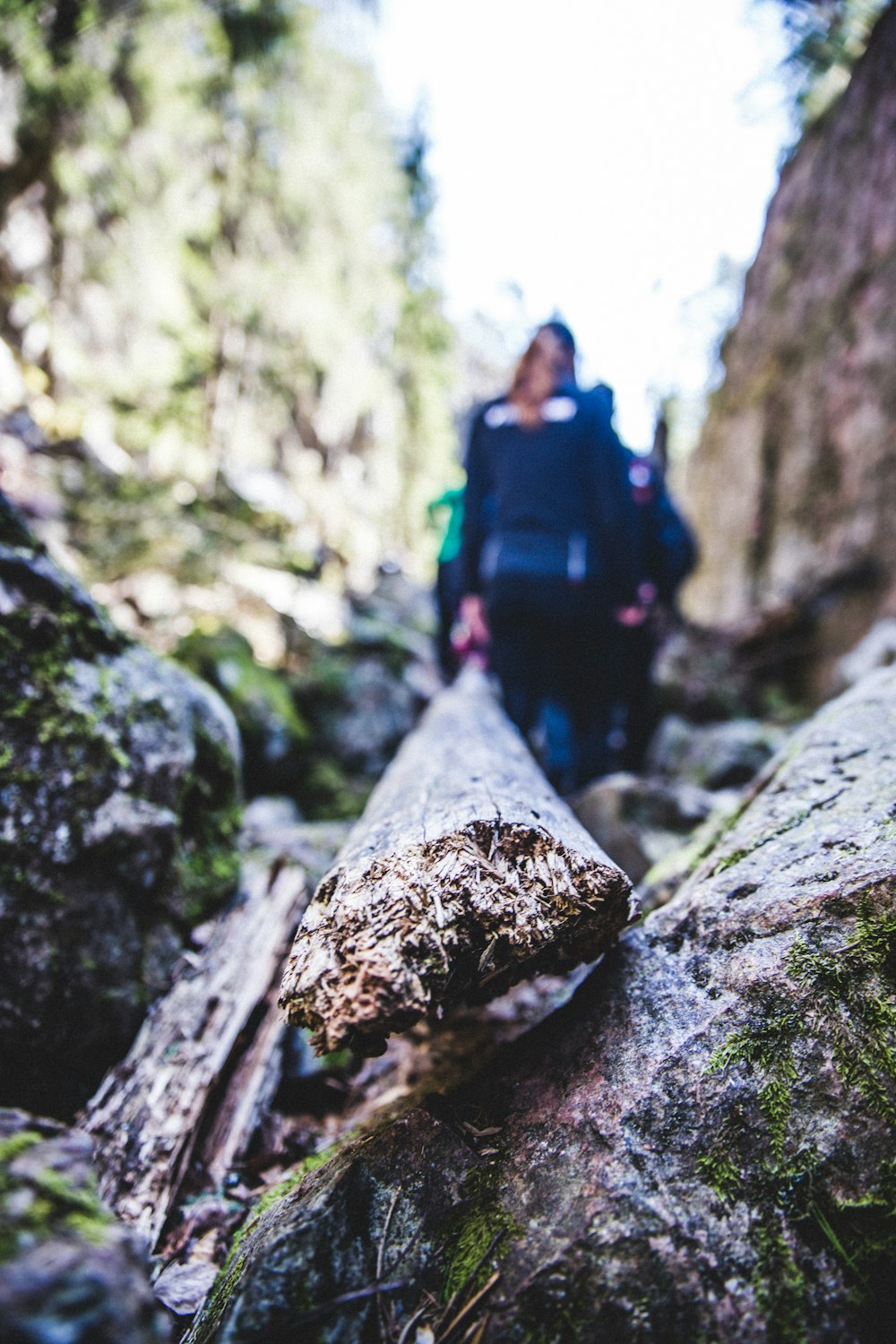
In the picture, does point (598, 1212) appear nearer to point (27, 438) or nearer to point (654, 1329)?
point (654, 1329)

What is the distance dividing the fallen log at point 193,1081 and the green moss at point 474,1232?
2.89 feet

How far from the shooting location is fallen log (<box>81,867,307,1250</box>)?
157 cm

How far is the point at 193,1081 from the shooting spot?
1.81 m

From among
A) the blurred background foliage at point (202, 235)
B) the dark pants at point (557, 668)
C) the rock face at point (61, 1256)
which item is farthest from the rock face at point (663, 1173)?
the blurred background foliage at point (202, 235)

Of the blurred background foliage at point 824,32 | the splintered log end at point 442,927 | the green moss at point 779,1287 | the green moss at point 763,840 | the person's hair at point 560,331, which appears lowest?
the green moss at point 779,1287

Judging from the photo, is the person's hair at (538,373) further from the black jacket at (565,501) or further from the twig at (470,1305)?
the twig at (470,1305)

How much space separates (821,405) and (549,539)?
536 centimetres

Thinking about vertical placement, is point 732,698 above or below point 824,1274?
above

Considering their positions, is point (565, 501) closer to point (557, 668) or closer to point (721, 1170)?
point (557, 668)

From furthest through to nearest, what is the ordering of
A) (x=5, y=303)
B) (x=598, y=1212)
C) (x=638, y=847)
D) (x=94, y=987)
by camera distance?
(x=5, y=303) < (x=638, y=847) < (x=94, y=987) < (x=598, y=1212)

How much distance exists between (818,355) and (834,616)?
11.4 ft

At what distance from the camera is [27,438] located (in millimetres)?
9297

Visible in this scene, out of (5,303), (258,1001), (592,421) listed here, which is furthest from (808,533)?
(5,303)

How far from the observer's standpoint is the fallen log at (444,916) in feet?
3.64
